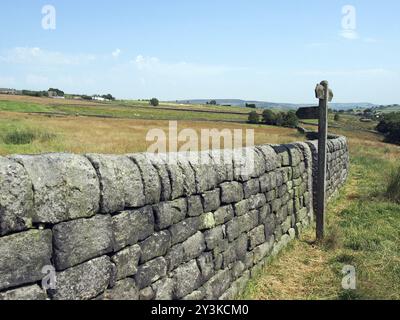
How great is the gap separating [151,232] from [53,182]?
121 cm

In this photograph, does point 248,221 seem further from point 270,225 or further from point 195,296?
point 195,296

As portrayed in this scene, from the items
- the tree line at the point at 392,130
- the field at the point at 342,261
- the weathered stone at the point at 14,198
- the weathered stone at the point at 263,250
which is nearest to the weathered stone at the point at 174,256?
the field at the point at 342,261

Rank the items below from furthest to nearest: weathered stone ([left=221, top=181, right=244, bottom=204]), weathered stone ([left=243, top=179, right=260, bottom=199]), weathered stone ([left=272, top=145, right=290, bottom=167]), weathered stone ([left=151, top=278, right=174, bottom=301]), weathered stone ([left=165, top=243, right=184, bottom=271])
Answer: weathered stone ([left=272, top=145, right=290, bottom=167]) → weathered stone ([left=243, top=179, right=260, bottom=199]) → weathered stone ([left=221, top=181, right=244, bottom=204]) → weathered stone ([left=165, top=243, right=184, bottom=271]) → weathered stone ([left=151, top=278, right=174, bottom=301])

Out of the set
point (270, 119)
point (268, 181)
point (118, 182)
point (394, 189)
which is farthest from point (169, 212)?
point (270, 119)

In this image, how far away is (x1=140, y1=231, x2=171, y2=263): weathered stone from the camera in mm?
3763

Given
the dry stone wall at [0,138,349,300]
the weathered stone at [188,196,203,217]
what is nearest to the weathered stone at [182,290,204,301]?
the dry stone wall at [0,138,349,300]

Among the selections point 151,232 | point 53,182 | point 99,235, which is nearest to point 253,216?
point 151,232

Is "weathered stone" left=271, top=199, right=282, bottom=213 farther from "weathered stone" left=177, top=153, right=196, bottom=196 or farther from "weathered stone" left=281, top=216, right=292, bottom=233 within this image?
"weathered stone" left=177, top=153, right=196, bottom=196

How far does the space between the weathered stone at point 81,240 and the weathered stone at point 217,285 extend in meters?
1.77

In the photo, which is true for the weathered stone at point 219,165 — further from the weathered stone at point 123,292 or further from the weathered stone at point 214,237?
the weathered stone at point 123,292

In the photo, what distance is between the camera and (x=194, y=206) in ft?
14.9

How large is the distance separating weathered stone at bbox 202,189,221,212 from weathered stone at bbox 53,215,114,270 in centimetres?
158
